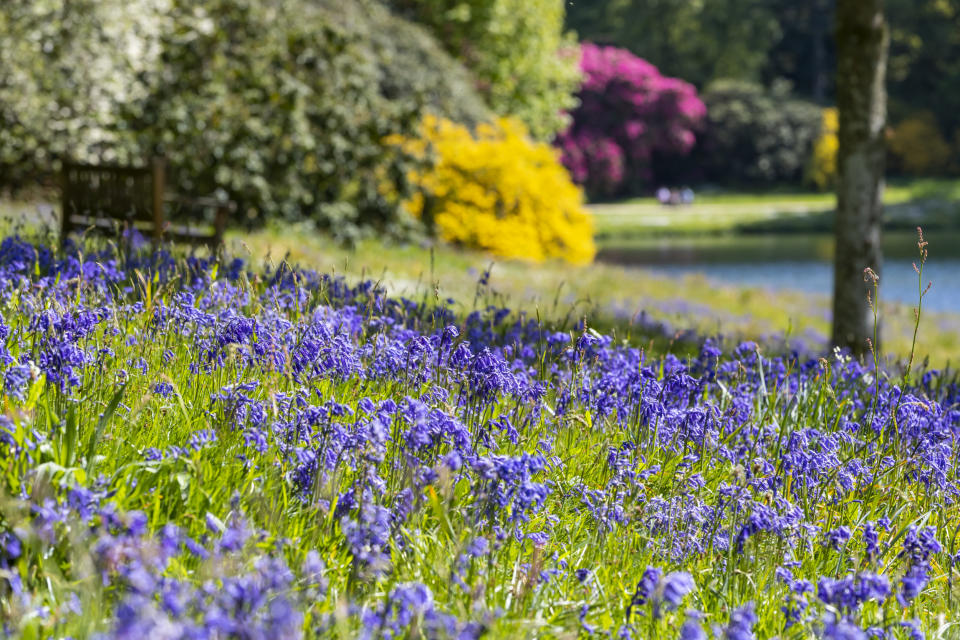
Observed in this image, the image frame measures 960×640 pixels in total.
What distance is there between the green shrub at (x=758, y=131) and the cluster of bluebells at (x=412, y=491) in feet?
201

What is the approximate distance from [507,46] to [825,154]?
36.8 m

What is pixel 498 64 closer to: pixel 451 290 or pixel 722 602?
pixel 451 290

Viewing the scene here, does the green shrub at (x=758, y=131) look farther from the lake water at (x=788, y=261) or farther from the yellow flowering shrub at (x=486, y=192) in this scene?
the yellow flowering shrub at (x=486, y=192)

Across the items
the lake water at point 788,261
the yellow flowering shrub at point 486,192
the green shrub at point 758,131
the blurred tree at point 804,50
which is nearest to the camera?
the yellow flowering shrub at point 486,192

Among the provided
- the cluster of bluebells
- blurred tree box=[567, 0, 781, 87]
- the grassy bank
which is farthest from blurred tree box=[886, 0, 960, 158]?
the cluster of bluebells

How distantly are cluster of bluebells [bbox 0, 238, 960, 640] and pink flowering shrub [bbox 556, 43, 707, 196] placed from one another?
54.2 m

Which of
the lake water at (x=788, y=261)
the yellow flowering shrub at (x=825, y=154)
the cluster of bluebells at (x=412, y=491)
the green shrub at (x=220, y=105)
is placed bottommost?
the lake water at (x=788, y=261)

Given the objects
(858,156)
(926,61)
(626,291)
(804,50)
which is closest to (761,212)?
(926,61)

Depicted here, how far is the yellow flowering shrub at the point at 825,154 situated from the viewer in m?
59.2

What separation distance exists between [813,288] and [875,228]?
18.3 m

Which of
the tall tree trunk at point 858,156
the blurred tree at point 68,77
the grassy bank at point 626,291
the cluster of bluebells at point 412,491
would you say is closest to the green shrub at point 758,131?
the grassy bank at point 626,291

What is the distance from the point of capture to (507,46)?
99.4 ft

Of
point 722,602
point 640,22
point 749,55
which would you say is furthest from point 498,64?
point 749,55

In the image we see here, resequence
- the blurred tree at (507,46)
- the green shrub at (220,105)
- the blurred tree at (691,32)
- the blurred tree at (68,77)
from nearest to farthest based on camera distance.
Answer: the blurred tree at (68,77) < the green shrub at (220,105) < the blurred tree at (507,46) < the blurred tree at (691,32)
